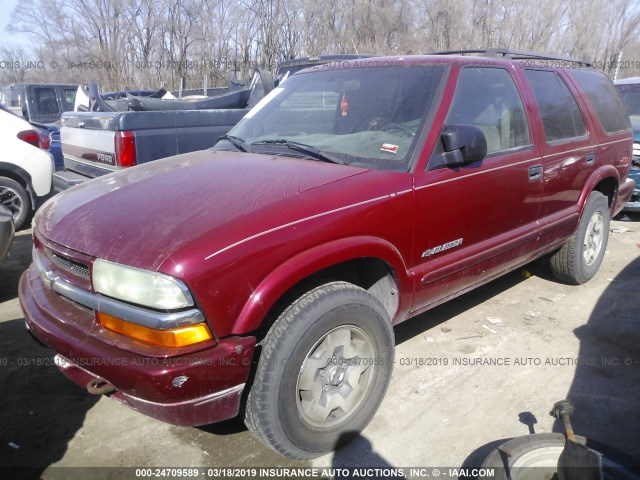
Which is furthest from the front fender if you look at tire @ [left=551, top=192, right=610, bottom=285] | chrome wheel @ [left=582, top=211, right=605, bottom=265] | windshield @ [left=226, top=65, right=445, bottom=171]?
chrome wheel @ [left=582, top=211, right=605, bottom=265]

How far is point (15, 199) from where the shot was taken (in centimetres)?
645

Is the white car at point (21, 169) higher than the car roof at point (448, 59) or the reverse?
the reverse

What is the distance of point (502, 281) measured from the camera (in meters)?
5.01

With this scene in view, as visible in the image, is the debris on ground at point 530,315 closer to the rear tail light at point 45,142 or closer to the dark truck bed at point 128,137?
the dark truck bed at point 128,137

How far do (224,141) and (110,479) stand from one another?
2176mm

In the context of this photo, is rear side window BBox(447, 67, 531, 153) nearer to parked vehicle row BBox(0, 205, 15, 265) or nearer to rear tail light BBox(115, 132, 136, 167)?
rear tail light BBox(115, 132, 136, 167)

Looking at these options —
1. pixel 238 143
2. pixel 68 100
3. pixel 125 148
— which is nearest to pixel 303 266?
pixel 238 143

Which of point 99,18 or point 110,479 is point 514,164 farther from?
point 99,18

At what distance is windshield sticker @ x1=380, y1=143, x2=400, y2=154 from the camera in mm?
2986

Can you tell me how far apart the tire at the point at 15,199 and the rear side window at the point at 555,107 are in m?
5.76

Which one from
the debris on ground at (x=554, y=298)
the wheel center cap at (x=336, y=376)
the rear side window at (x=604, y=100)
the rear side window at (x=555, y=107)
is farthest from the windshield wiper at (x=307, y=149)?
the rear side window at (x=604, y=100)

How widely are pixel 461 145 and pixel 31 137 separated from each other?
570 centimetres

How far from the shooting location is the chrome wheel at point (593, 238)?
4.76 metres

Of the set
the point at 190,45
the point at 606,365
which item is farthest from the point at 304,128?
the point at 190,45
